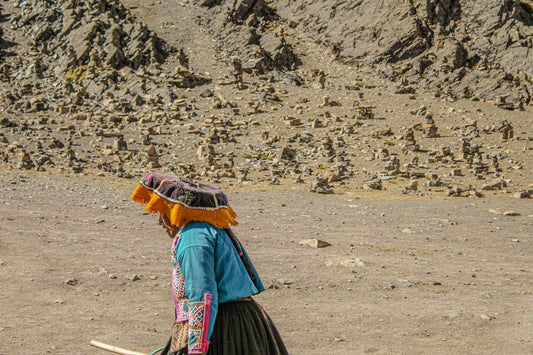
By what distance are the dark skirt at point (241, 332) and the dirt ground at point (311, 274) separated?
6.24 ft

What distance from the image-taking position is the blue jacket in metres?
2.67

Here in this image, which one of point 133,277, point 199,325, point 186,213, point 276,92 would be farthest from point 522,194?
point 276,92

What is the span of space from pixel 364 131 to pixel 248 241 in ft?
35.0

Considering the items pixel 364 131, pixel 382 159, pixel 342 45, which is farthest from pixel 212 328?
pixel 342 45

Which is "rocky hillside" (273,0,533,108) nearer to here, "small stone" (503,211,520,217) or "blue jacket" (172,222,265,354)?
"small stone" (503,211,520,217)

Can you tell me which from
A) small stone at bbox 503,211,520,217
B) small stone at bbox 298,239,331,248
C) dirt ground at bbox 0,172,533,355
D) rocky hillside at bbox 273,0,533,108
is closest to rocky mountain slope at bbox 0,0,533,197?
rocky hillside at bbox 273,0,533,108

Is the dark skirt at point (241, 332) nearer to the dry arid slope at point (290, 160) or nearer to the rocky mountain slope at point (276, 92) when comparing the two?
the dry arid slope at point (290, 160)

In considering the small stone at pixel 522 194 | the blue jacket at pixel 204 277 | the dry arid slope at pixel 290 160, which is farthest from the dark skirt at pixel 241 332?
the small stone at pixel 522 194

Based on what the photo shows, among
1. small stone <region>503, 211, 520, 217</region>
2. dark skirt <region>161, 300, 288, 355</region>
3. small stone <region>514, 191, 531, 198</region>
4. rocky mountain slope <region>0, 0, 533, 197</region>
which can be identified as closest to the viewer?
dark skirt <region>161, 300, 288, 355</region>

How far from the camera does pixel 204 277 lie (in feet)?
8.78

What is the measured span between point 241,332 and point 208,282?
39 centimetres

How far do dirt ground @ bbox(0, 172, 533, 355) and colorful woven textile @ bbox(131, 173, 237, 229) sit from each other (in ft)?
6.98

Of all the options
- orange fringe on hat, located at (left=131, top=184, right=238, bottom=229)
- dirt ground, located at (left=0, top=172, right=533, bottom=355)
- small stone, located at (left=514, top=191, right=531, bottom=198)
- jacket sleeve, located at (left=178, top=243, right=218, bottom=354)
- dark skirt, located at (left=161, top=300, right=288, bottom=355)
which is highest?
orange fringe on hat, located at (left=131, top=184, right=238, bottom=229)

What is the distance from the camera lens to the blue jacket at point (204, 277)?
8.75 ft
